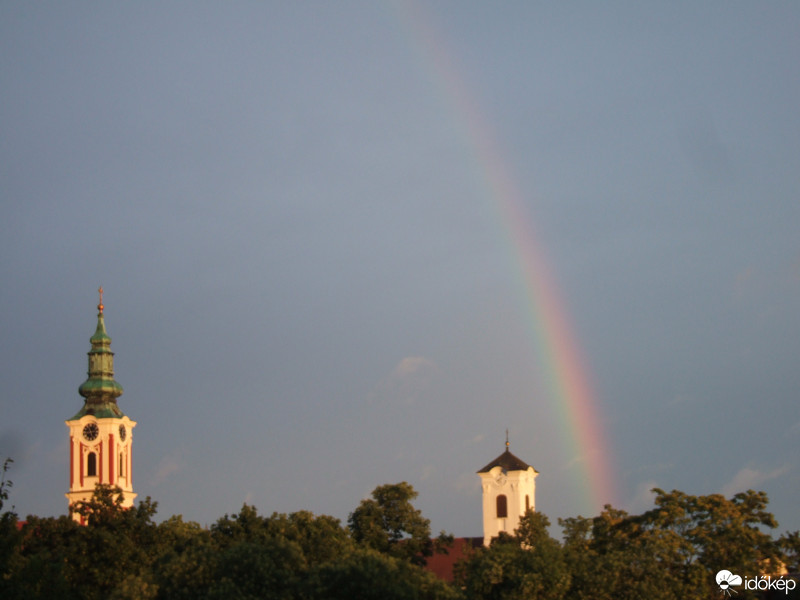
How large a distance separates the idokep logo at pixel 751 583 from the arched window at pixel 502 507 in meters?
43.1

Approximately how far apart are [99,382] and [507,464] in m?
41.7

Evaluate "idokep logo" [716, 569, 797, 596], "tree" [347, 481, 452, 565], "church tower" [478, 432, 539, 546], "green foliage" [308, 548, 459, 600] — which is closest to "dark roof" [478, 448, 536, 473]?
"church tower" [478, 432, 539, 546]

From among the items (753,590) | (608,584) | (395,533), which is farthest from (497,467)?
(608,584)

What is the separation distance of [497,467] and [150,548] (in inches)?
1733

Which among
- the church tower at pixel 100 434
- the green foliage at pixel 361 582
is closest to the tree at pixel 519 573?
the green foliage at pixel 361 582

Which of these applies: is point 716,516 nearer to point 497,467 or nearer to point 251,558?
point 251,558

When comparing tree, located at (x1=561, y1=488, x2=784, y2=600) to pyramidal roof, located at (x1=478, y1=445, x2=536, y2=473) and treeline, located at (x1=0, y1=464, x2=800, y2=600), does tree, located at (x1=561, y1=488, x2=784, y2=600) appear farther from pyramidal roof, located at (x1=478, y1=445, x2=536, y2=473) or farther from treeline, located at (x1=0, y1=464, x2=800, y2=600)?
pyramidal roof, located at (x1=478, y1=445, x2=536, y2=473)

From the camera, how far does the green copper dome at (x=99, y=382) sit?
4658 inches

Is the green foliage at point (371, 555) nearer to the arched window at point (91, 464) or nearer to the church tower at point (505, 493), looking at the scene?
the church tower at point (505, 493)

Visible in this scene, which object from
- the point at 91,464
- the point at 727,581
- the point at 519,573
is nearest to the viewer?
the point at 519,573

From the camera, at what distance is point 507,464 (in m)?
99.9

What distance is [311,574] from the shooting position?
4259 cm

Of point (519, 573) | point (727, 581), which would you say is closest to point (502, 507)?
point (727, 581)

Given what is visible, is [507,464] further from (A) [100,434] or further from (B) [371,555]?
(B) [371,555]
